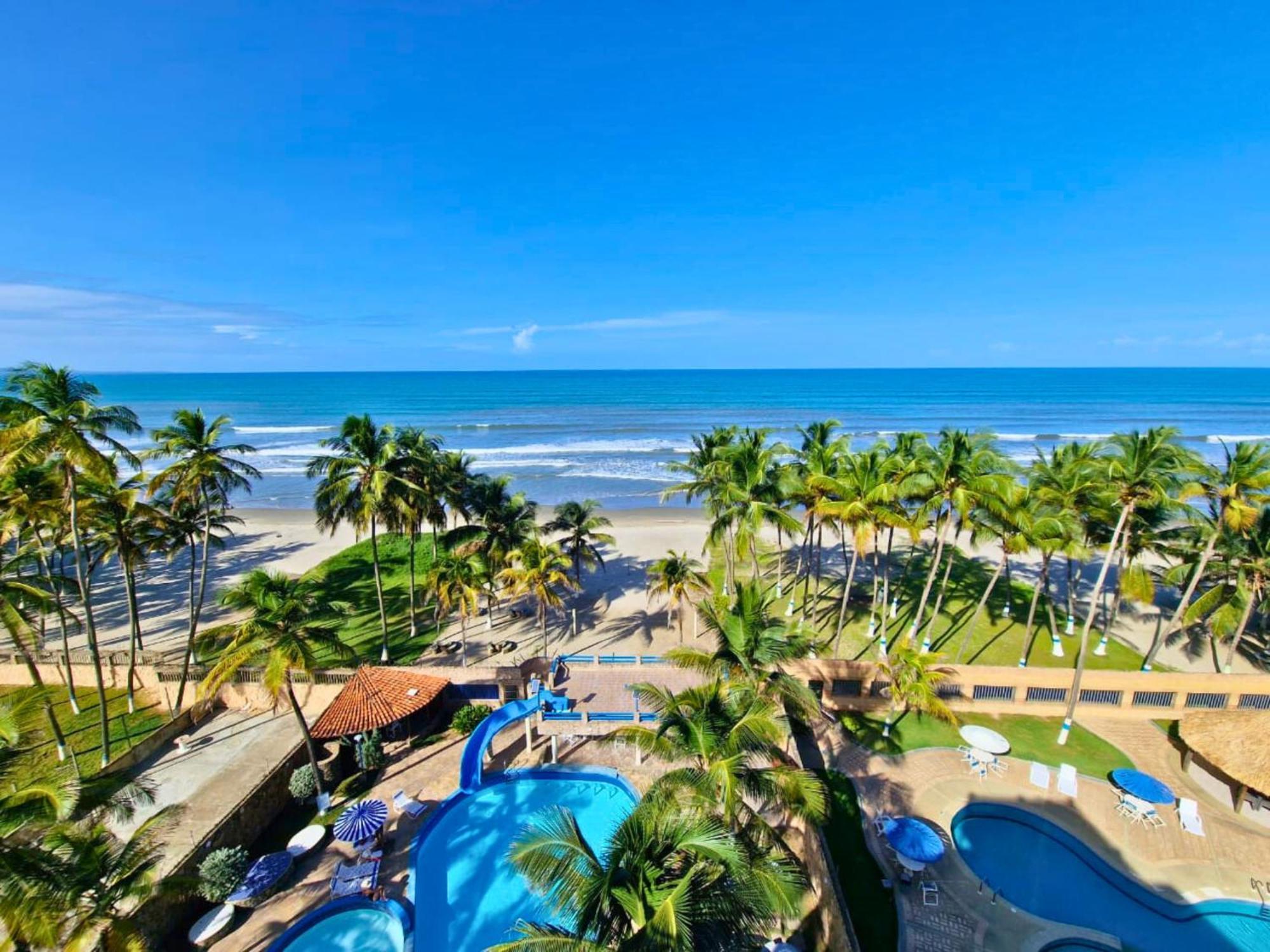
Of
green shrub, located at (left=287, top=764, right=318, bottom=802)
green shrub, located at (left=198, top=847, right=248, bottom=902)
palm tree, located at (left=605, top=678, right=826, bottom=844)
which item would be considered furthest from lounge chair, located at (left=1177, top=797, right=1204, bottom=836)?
green shrub, located at (left=198, top=847, right=248, bottom=902)

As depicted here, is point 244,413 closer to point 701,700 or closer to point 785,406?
point 785,406

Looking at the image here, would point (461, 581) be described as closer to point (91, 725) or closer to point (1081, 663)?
point (91, 725)

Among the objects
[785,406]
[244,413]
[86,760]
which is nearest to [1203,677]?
[86,760]

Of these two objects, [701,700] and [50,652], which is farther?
[50,652]

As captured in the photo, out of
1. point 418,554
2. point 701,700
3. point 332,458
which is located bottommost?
point 418,554

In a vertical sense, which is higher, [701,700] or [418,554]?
[701,700]
